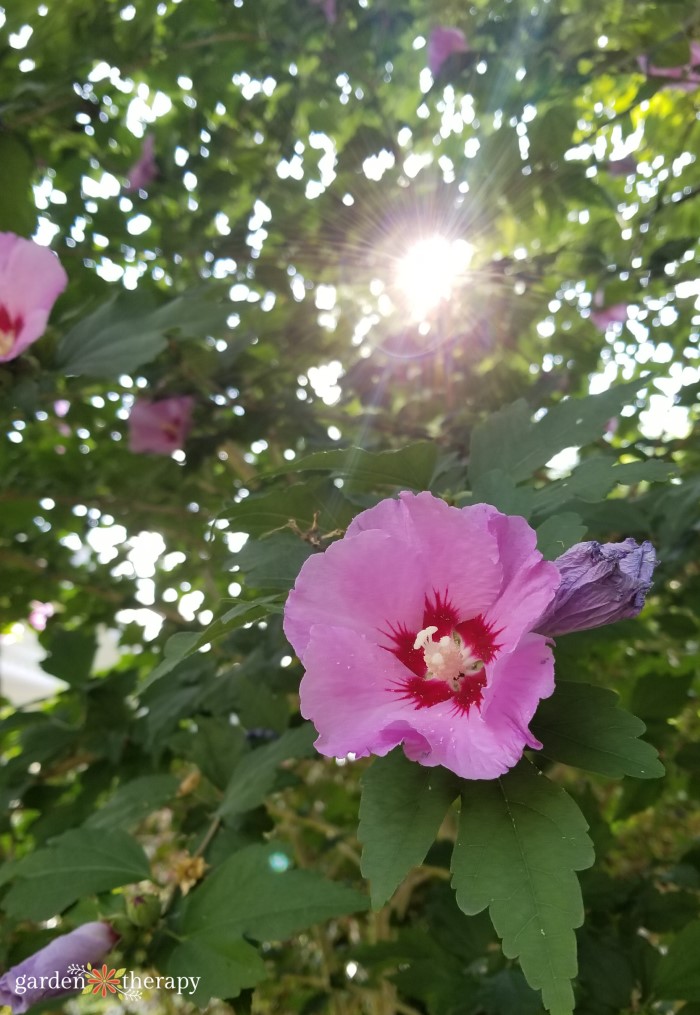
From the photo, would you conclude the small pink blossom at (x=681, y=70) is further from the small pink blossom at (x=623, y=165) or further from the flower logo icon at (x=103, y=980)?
the flower logo icon at (x=103, y=980)

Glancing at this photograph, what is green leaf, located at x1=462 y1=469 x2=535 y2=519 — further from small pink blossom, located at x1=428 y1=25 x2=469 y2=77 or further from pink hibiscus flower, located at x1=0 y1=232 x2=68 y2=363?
small pink blossom, located at x1=428 y1=25 x2=469 y2=77

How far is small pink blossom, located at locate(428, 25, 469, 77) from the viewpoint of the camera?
1.66 metres

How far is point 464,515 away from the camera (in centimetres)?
57

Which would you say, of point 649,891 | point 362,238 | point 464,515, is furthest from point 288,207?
point 649,891

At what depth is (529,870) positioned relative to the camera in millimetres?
501

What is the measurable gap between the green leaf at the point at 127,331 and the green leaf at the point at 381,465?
0.46 metres

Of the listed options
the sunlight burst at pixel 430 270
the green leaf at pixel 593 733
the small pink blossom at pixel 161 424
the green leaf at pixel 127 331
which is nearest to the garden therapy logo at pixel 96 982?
the green leaf at pixel 593 733

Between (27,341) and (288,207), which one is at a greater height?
(288,207)

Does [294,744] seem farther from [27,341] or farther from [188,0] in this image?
[188,0]

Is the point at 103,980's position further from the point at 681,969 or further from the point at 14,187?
the point at 14,187

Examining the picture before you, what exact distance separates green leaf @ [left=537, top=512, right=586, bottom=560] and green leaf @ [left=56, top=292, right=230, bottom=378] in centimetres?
68

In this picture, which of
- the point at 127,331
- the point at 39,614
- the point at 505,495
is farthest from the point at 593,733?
the point at 39,614

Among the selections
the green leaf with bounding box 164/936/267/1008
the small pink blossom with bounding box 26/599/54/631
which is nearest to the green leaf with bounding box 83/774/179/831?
the green leaf with bounding box 164/936/267/1008

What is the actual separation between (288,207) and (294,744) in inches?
54.3
